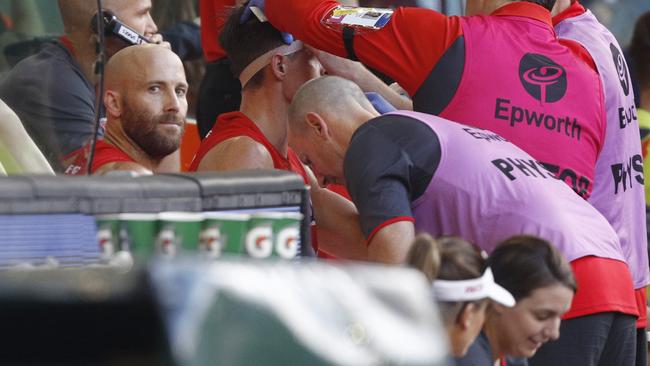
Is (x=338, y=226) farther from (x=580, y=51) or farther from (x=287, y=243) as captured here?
(x=287, y=243)

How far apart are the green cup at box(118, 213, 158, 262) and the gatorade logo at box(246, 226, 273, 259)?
136 millimetres

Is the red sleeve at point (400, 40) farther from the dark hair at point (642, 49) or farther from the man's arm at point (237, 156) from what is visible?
the dark hair at point (642, 49)

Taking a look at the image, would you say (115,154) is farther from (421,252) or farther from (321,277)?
(321,277)

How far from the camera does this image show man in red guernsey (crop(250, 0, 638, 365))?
12.2ft

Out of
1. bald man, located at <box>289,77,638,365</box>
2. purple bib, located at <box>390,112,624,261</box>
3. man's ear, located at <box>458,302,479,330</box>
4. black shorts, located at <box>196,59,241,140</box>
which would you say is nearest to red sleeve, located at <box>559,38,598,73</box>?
bald man, located at <box>289,77,638,365</box>

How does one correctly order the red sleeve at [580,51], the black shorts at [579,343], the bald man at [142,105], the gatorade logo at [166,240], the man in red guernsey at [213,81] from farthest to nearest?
the man in red guernsey at [213,81] → the bald man at [142,105] → the red sleeve at [580,51] → the black shorts at [579,343] → the gatorade logo at [166,240]

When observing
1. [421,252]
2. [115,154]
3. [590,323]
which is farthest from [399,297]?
[115,154]

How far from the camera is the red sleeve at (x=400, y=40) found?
3732 mm

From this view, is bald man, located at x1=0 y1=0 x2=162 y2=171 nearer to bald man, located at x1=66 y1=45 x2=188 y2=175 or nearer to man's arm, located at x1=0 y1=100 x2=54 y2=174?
man's arm, located at x1=0 y1=100 x2=54 y2=174

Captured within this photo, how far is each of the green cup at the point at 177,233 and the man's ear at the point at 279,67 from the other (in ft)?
8.72

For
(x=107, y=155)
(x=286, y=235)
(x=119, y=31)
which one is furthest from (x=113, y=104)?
(x=286, y=235)

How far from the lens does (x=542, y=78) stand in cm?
380

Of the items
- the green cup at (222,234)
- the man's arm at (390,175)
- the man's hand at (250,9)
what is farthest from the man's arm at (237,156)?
the green cup at (222,234)

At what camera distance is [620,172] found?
4.22m
